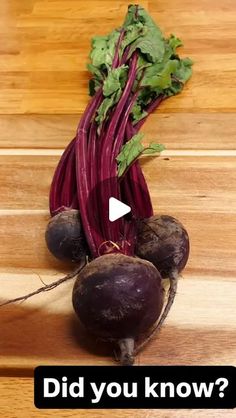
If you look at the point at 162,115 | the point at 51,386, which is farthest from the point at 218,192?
the point at 51,386

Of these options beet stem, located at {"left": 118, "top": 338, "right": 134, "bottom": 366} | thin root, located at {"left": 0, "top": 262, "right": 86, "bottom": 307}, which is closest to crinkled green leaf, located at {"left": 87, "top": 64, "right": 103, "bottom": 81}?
thin root, located at {"left": 0, "top": 262, "right": 86, "bottom": 307}

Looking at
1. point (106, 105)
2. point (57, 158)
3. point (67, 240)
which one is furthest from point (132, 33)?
point (67, 240)

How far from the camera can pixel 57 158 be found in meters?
1.17

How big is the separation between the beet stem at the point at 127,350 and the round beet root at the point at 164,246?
0.16 m

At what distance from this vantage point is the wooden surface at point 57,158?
82 cm

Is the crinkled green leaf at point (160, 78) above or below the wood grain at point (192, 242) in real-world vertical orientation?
above

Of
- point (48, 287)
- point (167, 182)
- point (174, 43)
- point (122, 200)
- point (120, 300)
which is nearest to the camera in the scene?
point (120, 300)

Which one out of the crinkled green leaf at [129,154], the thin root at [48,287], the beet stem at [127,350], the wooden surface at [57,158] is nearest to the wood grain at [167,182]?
the wooden surface at [57,158]

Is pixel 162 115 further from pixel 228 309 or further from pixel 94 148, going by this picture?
pixel 228 309

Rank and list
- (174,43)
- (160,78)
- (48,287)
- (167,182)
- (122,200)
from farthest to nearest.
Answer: (174,43), (160,78), (167,182), (122,200), (48,287)

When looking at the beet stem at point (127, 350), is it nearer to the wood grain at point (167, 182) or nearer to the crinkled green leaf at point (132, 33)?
the wood grain at point (167, 182)

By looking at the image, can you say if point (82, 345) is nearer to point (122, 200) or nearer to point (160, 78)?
point (122, 200)

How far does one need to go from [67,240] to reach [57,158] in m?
0.32

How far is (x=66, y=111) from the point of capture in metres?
1.30
